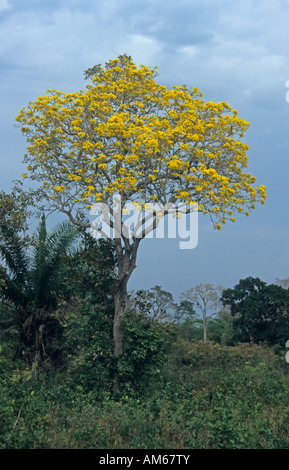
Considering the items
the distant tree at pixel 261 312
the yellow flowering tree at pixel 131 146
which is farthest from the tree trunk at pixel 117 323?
the distant tree at pixel 261 312

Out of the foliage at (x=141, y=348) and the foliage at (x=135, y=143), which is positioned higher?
the foliage at (x=135, y=143)

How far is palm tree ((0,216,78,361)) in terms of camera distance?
17.0 meters

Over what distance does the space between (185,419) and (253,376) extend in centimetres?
653

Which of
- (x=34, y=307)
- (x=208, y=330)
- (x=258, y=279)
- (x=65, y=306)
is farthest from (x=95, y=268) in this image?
(x=208, y=330)

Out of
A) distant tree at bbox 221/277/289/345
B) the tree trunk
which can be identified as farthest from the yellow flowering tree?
distant tree at bbox 221/277/289/345

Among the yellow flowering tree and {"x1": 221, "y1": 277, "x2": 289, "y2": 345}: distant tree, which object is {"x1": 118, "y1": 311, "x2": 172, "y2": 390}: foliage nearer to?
the yellow flowering tree

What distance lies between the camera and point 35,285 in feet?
56.1

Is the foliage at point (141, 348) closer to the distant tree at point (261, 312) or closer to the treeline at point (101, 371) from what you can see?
the treeline at point (101, 371)

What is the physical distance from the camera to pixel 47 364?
54.5ft

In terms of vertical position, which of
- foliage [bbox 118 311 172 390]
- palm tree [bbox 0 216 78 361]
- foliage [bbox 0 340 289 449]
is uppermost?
palm tree [bbox 0 216 78 361]

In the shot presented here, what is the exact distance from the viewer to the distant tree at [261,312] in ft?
78.2

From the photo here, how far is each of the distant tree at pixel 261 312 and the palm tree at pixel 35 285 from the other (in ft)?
33.5

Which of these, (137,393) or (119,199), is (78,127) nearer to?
(119,199)

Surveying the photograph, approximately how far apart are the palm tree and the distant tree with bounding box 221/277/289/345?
33.5ft
